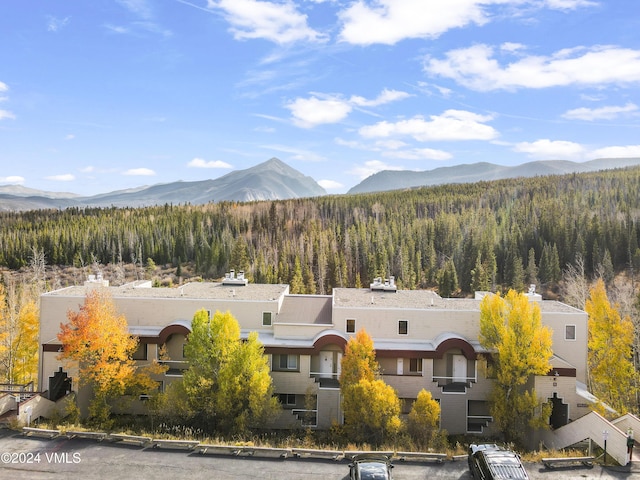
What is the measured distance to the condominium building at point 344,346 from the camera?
29672mm

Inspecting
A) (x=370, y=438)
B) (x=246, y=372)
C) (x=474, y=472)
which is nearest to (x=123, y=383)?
(x=246, y=372)

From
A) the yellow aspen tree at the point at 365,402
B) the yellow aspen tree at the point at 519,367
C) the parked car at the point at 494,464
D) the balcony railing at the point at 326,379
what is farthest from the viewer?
the balcony railing at the point at 326,379

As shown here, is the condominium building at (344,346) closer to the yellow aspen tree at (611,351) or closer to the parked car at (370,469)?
the yellow aspen tree at (611,351)

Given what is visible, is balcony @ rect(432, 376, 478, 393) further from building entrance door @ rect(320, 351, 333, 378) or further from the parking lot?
the parking lot

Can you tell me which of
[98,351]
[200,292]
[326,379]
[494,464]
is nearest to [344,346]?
[326,379]

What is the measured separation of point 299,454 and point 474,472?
770 cm

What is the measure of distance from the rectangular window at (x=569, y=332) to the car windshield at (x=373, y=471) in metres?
20.3

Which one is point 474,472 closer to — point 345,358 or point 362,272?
point 345,358

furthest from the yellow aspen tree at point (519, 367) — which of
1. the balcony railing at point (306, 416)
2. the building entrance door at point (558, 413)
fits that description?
the balcony railing at point (306, 416)

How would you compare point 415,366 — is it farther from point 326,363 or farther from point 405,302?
point 326,363

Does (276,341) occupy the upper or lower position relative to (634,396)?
upper

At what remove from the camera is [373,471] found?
17.1 metres

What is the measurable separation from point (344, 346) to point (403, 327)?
471 centimetres

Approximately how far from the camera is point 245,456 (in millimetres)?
20797
